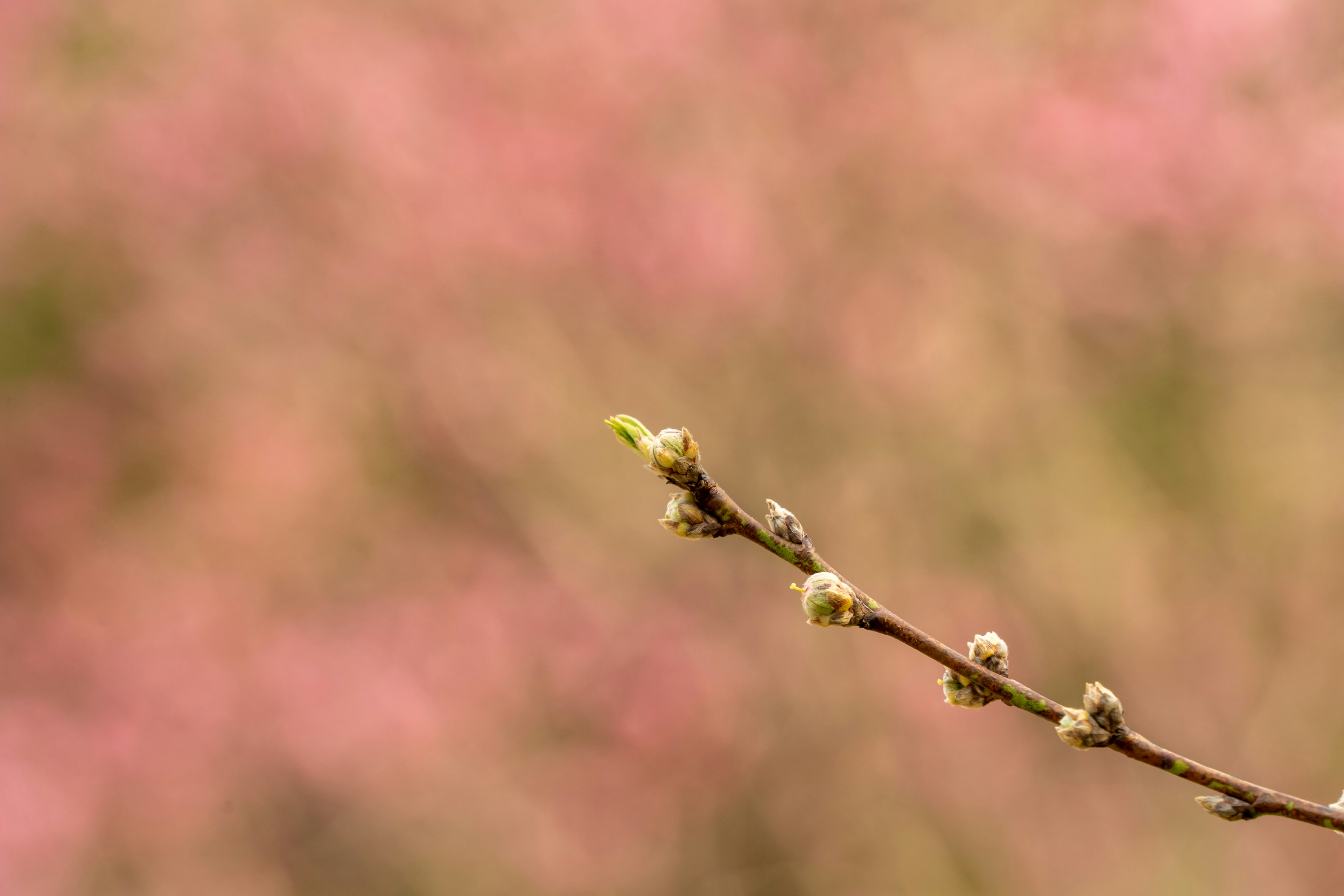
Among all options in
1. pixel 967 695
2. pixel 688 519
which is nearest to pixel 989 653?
pixel 967 695

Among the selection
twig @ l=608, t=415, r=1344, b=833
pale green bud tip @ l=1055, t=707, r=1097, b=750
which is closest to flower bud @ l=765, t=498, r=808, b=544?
twig @ l=608, t=415, r=1344, b=833

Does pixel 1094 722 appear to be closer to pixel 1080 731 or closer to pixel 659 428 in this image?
pixel 1080 731

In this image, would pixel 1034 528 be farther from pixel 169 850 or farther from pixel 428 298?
pixel 169 850

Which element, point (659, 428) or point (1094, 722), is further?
point (659, 428)

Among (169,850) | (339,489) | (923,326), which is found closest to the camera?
(169,850)

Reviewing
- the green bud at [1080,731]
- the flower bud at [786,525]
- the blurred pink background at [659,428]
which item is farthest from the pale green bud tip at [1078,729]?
the blurred pink background at [659,428]

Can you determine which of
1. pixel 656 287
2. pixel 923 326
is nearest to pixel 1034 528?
pixel 923 326

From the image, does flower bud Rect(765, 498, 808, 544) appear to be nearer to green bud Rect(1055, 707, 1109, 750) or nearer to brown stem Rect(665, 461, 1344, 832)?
brown stem Rect(665, 461, 1344, 832)
